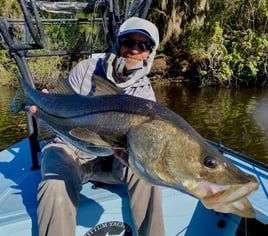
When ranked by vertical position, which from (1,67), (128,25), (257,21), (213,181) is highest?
(128,25)

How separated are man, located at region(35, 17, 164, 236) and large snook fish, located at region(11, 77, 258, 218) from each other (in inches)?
15.3

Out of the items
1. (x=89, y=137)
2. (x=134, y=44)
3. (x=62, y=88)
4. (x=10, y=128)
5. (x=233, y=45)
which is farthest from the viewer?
(x=233, y=45)

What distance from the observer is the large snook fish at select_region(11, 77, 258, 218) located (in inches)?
71.9

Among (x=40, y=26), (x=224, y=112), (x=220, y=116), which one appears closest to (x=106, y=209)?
(x=40, y=26)

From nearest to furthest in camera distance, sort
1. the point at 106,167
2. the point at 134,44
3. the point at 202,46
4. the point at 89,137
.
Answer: the point at 89,137, the point at 134,44, the point at 106,167, the point at 202,46

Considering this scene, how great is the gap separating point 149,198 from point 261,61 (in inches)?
662

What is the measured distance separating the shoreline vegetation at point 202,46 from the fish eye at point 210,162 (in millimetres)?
13297

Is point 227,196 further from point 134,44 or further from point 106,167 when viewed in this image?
point 134,44

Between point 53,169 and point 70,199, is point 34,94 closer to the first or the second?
point 53,169

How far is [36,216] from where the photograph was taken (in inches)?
110

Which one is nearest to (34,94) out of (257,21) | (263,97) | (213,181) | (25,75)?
(25,75)

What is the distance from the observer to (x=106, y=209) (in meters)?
3.03

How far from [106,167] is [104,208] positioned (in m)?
0.40

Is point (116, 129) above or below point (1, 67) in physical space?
above
